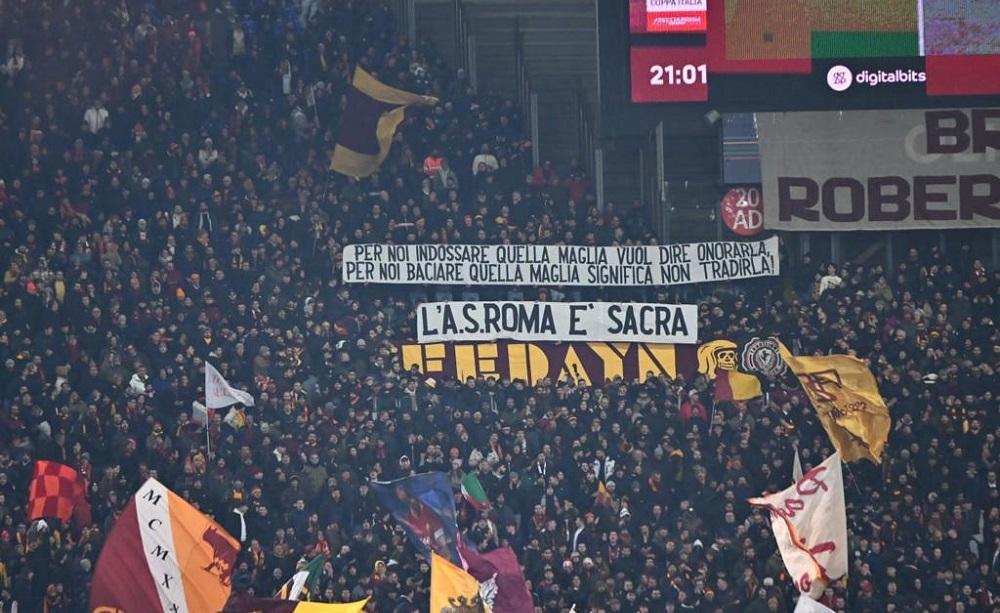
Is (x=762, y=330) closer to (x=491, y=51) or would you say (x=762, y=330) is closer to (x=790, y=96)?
(x=790, y=96)

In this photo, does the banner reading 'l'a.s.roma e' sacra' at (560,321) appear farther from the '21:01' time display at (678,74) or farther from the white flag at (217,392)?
the white flag at (217,392)

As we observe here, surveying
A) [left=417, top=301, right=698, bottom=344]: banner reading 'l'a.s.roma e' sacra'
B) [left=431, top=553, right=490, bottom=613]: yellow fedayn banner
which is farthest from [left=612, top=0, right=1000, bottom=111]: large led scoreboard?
[left=431, top=553, right=490, bottom=613]: yellow fedayn banner

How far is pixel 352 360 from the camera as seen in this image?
2803cm

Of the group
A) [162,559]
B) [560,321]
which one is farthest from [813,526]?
[162,559]

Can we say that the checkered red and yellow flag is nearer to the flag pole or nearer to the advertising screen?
the advertising screen

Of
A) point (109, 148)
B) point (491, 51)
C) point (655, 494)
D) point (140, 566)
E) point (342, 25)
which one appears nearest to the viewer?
point (140, 566)

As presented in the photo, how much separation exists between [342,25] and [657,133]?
503 centimetres

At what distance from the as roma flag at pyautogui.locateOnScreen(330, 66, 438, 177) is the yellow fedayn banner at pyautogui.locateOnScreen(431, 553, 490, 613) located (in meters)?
9.67

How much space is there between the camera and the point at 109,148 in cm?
3094

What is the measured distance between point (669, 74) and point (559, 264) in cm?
328

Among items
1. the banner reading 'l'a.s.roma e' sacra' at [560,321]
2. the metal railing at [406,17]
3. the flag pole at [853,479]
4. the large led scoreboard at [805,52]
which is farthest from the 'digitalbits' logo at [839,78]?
the metal railing at [406,17]

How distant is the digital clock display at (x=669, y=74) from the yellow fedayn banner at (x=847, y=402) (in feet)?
11.7

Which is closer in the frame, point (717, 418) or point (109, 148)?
point (717, 418)

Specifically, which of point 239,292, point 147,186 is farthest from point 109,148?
point 239,292
